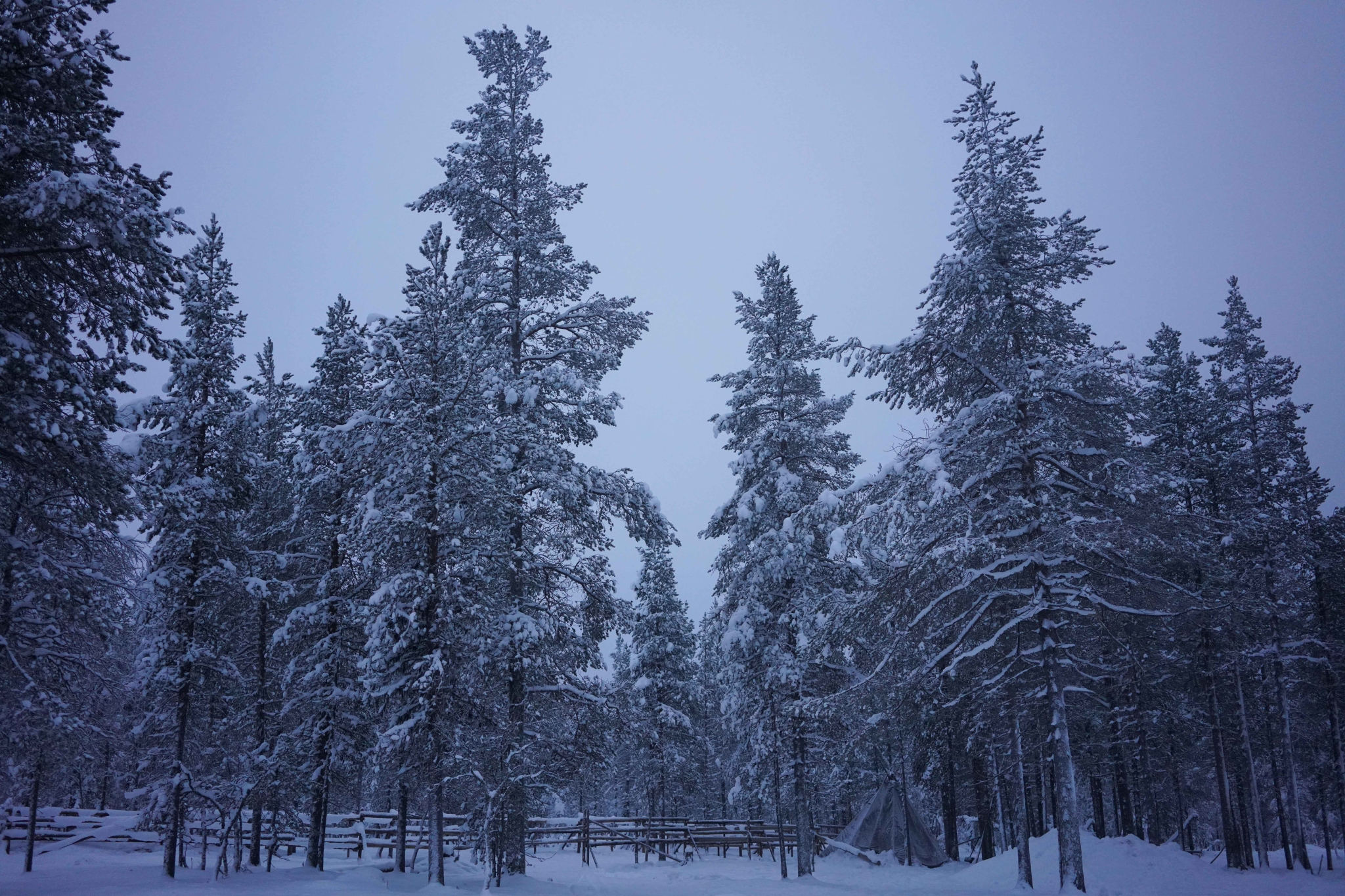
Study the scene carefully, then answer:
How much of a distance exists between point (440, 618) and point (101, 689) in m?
12.9

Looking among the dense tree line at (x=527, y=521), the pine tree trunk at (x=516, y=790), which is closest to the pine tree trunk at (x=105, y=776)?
the dense tree line at (x=527, y=521)

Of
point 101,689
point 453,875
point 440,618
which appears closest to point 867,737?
point 440,618

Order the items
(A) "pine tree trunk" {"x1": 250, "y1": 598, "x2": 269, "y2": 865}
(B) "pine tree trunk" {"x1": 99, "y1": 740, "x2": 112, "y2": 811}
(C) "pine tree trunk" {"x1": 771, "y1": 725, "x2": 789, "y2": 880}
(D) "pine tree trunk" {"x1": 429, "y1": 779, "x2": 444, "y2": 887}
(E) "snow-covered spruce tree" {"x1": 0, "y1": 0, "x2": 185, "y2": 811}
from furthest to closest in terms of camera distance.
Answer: (B) "pine tree trunk" {"x1": 99, "y1": 740, "x2": 112, "y2": 811} < (A) "pine tree trunk" {"x1": 250, "y1": 598, "x2": 269, "y2": 865} < (C) "pine tree trunk" {"x1": 771, "y1": 725, "x2": 789, "y2": 880} < (D) "pine tree trunk" {"x1": 429, "y1": 779, "x2": 444, "y2": 887} < (E) "snow-covered spruce tree" {"x1": 0, "y1": 0, "x2": 185, "y2": 811}

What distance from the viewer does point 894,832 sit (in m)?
29.9

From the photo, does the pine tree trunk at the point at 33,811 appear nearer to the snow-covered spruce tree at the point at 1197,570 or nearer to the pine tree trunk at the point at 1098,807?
the snow-covered spruce tree at the point at 1197,570

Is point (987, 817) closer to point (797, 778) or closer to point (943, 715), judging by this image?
point (797, 778)

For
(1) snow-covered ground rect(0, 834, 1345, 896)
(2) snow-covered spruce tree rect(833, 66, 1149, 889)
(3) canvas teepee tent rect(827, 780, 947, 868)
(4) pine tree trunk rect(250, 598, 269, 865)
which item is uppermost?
(2) snow-covered spruce tree rect(833, 66, 1149, 889)

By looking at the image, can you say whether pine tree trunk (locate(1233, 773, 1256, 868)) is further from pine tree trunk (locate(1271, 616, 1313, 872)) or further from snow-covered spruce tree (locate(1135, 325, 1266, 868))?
pine tree trunk (locate(1271, 616, 1313, 872))

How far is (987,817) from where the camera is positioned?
2720 centimetres

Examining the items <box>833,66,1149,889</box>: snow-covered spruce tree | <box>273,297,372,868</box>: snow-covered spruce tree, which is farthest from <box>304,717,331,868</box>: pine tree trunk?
<box>833,66,1149,889</box>: snow-covered spruce tree

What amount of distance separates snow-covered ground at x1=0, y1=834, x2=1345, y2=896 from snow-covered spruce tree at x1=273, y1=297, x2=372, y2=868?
8.81 ft

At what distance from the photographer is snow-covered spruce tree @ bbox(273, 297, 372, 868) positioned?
18109 mm

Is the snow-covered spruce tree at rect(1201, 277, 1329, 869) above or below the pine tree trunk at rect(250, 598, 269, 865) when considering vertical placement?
above

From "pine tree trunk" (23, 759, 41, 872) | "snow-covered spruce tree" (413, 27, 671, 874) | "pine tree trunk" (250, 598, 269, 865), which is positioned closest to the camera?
"snow-covered spruce tree" (413, 27, 671, 874)
